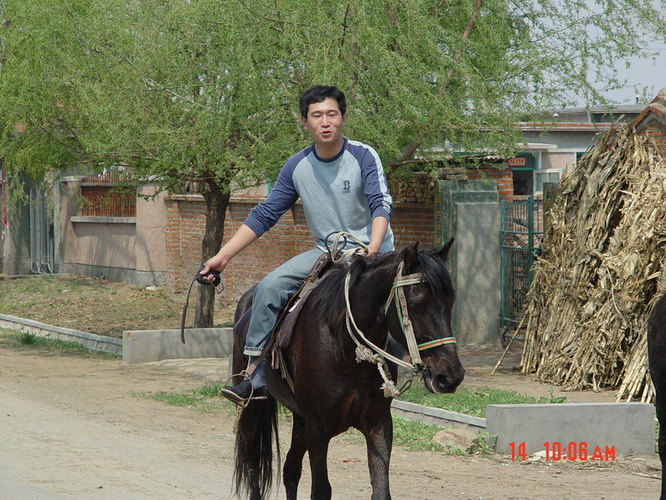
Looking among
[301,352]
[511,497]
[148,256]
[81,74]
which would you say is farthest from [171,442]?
[148,256]

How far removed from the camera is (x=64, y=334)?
17.1 metres

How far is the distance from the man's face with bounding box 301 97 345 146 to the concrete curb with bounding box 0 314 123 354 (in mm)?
10195

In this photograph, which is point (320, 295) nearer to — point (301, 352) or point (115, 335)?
point (301, 352)

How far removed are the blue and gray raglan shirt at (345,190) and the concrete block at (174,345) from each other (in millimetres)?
8893

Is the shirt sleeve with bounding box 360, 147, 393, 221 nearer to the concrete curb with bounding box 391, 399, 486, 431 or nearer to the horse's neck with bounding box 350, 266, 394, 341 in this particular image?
the horse's neck with bounding box 350, 266, 394, 341

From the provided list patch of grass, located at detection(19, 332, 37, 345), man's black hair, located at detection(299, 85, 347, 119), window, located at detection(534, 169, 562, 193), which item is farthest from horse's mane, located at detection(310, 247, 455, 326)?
window, located at detection(534, 169, 562, 193)

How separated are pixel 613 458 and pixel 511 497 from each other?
1836 millimetres

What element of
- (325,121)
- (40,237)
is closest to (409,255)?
(325,121)

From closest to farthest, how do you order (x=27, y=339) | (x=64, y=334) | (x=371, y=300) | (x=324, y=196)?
(x=371, y=300), (x=324, y=196), (x=27, y=339), (x=64, y=334)

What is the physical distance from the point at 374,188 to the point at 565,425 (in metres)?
4.01

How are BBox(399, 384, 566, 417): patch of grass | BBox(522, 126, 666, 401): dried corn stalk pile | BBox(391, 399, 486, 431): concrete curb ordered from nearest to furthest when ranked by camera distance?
BBox(391, 399, 486, 431): concrete curb, BBox(399, 384, 566, 417): patch of grass, BBox(522, 126, 666, 401): dried corn stalk pile

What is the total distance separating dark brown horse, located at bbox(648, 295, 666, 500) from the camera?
266 inches

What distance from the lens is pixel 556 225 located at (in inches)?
501
